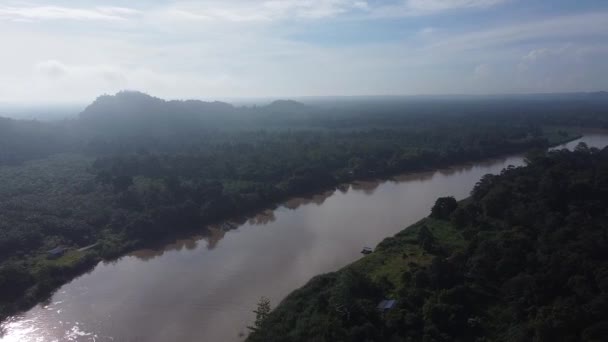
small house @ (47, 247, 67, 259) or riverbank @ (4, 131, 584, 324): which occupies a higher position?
small house @ (47, 247, 67, 259)

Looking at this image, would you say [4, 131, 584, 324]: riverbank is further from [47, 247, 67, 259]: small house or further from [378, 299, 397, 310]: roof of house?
[378, 299, 397, 310]: roof of house

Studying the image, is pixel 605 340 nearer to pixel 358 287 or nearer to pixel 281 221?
pixel 358 287

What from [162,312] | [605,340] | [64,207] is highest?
[64,207]

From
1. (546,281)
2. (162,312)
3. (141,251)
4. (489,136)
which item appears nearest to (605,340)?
(546,281)

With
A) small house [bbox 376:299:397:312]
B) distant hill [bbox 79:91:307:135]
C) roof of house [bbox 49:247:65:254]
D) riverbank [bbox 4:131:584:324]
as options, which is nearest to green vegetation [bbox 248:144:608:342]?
small house [bbox 376:299:397:312]

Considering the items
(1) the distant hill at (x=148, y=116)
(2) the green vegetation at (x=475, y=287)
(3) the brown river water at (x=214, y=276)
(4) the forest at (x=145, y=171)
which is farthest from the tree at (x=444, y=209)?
(1) the distant hill at (x=148, y=116)
